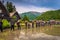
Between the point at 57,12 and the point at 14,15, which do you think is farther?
the point at 57,12

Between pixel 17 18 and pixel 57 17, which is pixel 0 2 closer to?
pixel 17 18

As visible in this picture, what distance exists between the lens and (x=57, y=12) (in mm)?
81625

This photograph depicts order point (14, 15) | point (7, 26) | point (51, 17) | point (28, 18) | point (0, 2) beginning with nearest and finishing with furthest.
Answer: point (7, 26), point (0, 2), point (28, 18), point (14, 15), point (51, 17)

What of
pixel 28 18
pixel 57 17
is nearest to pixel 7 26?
pixel 28 18

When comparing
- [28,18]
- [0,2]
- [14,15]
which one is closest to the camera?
[0,2]

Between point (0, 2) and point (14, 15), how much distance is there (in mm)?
10870

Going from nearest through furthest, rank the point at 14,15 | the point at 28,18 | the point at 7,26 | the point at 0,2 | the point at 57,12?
the point at 7,26, the point at 0,2, the point at 28,18, the point at 14,15, the point at 57,12

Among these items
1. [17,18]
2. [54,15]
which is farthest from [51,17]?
[17,18]

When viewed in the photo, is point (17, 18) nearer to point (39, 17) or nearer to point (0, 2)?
point (39, 17)

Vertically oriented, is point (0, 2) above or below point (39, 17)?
above

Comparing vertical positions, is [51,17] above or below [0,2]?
below

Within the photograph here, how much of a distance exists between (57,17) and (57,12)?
23.4 ft

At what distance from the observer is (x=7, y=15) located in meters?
63.9

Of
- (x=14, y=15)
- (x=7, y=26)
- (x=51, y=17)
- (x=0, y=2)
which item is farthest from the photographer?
(x=51, y=17)
